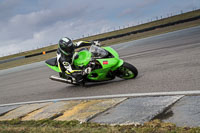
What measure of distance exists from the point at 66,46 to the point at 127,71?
1951 mm

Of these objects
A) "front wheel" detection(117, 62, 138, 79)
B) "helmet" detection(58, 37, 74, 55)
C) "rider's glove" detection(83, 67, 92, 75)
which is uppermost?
"helmet" detection(58, 37, 74, 55)

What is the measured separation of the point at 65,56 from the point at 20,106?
197 cm

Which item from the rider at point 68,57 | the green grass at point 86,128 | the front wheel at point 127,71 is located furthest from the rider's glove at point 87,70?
the green grass at point 86,128

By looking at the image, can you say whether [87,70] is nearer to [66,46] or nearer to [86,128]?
[66,46]

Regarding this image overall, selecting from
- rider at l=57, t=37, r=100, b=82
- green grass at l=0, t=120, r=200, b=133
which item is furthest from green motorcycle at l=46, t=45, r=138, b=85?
green grass at l=0, t=120, r=200, b=133

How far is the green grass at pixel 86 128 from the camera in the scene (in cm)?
338

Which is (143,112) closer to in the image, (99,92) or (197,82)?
(197,82)

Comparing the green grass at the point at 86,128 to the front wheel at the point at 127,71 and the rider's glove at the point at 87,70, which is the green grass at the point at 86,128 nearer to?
the rider's glove at the point at 87,70

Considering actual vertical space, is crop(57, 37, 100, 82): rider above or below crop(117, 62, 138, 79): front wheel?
above

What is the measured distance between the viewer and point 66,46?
7.46 m

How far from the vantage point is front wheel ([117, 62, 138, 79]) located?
23.1ft

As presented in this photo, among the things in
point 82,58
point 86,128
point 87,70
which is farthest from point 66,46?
point 86,128

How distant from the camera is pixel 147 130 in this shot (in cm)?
342

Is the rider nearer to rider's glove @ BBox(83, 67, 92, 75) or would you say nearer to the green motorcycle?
rider's glove @ BBox(83, 67, 92, 75)
